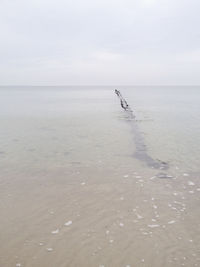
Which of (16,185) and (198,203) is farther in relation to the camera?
(16,185)

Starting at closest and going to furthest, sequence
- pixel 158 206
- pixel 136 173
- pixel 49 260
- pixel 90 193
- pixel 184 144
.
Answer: pixel 49 260
pixel 158 206
pixel 90 193
pixel 136 173
pixel 184 144

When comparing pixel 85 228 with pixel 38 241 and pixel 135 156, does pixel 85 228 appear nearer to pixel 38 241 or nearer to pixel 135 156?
pixel 38 241

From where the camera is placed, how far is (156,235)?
4945mm

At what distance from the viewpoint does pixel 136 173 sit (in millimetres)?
8617

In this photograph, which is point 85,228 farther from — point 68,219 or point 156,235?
point 156,235

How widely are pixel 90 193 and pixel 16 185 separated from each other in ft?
8.19

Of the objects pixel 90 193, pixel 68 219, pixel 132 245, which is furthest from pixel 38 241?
pixel 90 193

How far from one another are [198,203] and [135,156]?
15.6ft

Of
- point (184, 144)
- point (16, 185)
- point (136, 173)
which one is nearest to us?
point (16, 185)

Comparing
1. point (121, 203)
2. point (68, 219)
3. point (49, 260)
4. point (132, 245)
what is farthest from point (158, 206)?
point (49, 260)

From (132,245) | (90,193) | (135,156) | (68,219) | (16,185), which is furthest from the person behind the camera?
(135,156)

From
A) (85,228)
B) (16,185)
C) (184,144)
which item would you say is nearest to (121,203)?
(85,228)

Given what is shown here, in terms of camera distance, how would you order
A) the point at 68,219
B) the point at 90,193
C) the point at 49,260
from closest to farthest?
the point at 49,260
the point at 68,219
the point at 90,193

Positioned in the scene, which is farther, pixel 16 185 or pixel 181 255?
pixel 16 185
